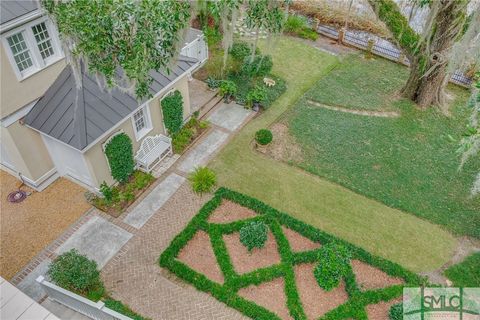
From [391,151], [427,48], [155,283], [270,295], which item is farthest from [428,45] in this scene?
[155,283]

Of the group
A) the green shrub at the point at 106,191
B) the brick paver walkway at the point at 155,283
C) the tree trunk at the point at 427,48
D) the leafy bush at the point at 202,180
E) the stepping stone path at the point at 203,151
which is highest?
the tree trunk at the point at 427,48

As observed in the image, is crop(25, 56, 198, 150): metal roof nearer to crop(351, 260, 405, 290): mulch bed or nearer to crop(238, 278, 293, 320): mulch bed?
crop(238, 278, 293, 320): mulch bed

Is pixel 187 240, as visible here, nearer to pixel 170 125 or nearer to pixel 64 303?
pixel 64 303

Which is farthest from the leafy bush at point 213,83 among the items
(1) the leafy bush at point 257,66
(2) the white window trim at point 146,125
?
(2) the white window trim at point 146,125

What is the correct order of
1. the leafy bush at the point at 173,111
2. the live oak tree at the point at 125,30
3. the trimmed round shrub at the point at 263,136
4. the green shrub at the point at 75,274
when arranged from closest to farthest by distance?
the live oak tree at the point at 125,30
the green shrub at the point at 75,274
the leafy bush at the point at 173,111
the trimmed round shrub at the point at 263,136

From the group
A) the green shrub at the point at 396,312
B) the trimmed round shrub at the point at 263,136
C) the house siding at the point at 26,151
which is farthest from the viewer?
the trimmed round shrub at the point at 263,136

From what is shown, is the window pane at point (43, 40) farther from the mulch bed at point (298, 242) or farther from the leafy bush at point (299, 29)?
the leafy bush at point (299, 29)

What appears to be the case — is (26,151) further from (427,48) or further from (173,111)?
(427,48)

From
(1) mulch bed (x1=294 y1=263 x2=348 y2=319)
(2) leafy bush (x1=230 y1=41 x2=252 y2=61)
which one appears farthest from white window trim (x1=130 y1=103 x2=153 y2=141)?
(1) mulch bed (x1=294 y1=263 x2=348 y2=319)
